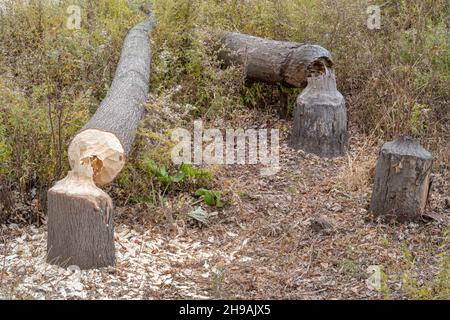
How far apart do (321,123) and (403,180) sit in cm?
157

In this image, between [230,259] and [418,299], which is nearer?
[418,299]

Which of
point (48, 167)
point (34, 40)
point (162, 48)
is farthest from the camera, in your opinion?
point (34, 40)

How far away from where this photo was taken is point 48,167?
17.5 feet

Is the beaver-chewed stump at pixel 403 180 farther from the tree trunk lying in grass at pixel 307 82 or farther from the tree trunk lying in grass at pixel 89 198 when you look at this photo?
the tree trunk lying in grass at pixel 89 198

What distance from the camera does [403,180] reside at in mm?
5230

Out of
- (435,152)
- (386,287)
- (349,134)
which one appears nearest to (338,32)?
(349,134)

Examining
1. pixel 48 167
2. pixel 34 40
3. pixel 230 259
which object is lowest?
pixel 230 259

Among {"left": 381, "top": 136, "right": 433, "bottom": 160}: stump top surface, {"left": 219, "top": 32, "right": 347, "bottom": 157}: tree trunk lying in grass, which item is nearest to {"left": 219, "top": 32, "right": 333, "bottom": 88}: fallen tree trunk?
{"left": 219, "top": 32, "right": 347, "bottom": 157}: tree trunk lying in grass

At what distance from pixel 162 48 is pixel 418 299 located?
4122 mm

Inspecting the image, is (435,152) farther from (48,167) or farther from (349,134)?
(48,167)

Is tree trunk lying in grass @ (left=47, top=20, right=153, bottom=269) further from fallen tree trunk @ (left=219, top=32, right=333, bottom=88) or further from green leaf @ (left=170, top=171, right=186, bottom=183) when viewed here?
fallen tree trunk @ (left=219, top=32, right=333, bottom=88)

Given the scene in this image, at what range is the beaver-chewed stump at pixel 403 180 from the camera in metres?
5.20

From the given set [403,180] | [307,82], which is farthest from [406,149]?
[307,82]

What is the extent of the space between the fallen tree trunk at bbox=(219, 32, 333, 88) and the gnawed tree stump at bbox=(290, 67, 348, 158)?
11.1 inches
